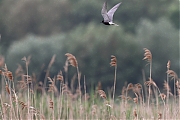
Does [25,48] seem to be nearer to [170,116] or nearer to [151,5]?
[151,5]

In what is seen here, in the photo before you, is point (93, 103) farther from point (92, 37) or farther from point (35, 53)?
point (92, 37)

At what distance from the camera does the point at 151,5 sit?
1847 inches

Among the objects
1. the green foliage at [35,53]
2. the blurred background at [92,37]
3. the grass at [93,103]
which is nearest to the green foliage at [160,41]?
the blurred background at [92,37]

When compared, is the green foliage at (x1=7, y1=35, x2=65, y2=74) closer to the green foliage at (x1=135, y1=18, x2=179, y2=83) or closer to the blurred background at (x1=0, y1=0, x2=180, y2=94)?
the blurred background at (x1=0, y1=0, x2=180, y2=94)

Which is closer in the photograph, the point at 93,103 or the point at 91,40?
the point at 93,103

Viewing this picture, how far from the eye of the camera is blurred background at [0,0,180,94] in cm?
3350

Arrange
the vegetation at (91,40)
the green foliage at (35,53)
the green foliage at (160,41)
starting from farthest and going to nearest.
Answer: the green foliage at (160,41), the vegetation at (91,40), the green foliage at (35,53)

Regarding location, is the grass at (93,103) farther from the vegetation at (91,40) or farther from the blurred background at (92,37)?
the blurred background at (92,37)

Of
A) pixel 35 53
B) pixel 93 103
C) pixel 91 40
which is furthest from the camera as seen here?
pixel 91 40

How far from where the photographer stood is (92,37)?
125 feet

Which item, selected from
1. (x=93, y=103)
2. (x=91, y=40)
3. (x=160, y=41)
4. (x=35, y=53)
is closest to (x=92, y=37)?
(x=91, y=40)

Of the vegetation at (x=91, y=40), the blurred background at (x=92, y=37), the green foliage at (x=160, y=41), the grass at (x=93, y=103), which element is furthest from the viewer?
the green foliage at (x=160, y=41)

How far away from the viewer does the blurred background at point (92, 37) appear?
33.5 metres

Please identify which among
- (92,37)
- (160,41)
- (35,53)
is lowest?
(35,53)
